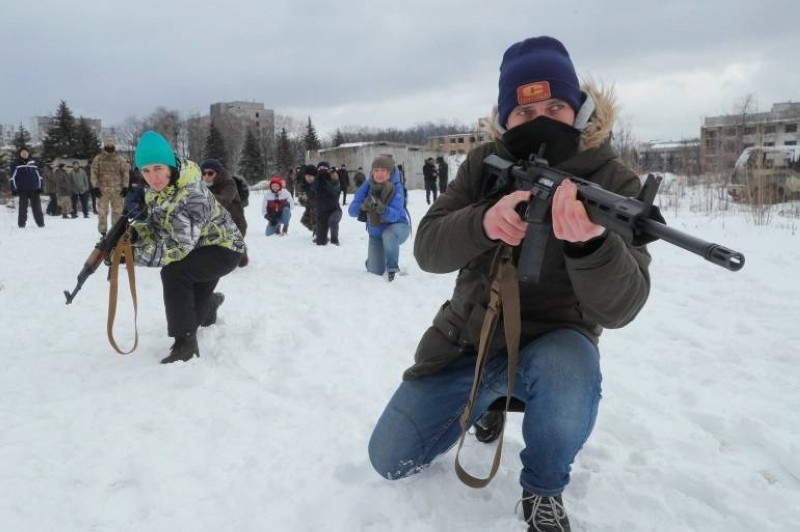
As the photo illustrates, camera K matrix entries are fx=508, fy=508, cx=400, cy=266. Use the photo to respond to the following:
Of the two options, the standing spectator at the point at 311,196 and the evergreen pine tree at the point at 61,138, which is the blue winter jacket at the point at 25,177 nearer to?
the standing spectator at the point at 311,196

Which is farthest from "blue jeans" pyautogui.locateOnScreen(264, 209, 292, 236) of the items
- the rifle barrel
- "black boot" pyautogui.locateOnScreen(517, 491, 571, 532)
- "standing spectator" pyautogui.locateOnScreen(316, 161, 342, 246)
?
the rifle barrel

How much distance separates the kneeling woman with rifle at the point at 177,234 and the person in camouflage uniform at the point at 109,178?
7436mm

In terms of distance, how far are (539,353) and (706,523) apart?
867 mm

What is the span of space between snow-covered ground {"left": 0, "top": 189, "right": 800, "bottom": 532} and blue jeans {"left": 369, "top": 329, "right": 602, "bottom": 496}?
18 centimetres

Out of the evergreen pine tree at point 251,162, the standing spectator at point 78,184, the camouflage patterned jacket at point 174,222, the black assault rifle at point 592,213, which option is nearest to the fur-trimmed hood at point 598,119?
the black assault rifle at point 592,213

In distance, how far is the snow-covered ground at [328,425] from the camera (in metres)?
1.93

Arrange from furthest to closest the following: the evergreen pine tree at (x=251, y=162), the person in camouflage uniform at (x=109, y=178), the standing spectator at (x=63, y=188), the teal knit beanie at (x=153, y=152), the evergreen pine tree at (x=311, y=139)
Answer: the evergreen pine tree at (x=311, y=139) < the evergreen pine tree at (x=251, y=162) < the standing spectator at (x=63, y=188) < the person in camouflage uniform at (x=109, y=178) < the teal knit beanie at (x=153, y=152)

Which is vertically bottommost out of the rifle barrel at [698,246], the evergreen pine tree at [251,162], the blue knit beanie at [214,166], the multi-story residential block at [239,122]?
the rifle barrel at [698,246]

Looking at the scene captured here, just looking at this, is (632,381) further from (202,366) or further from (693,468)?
(202,366)

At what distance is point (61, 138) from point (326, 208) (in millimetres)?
36213

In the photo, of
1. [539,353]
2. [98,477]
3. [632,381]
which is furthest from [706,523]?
[98,477]

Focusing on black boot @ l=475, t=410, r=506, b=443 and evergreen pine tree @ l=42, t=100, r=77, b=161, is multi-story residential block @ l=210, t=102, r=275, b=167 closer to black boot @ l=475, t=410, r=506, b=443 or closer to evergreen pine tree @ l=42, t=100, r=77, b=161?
evergreen pine tree @ l=42, t=100, r=77, b=161

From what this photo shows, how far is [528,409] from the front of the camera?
181 centimetres

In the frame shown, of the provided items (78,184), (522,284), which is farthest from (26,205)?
(522,284)
